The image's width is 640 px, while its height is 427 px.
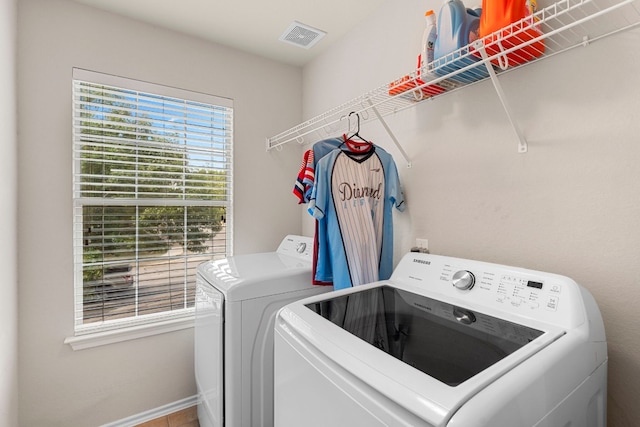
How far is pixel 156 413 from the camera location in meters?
2.01

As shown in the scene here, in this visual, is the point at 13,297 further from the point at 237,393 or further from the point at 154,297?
the point at 237,393

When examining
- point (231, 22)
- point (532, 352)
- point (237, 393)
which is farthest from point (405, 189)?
point (231, 22)

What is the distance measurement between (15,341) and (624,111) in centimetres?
281

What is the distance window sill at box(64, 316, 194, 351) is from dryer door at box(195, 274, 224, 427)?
0.32 meters

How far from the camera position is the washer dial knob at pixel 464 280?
111 centimetres

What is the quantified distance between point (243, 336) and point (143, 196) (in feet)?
4.00

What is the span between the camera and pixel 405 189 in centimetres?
170

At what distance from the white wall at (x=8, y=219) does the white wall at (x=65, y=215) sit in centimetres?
6

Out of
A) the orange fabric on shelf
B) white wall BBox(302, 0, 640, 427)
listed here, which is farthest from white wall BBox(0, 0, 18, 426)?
the orange fabric on shelf

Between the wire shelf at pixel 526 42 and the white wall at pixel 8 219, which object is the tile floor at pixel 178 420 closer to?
the white wall at pixel 8 219

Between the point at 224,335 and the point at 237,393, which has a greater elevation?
the point at 224,335

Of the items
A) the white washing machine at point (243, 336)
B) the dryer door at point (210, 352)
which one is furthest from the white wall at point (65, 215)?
the white washing machine at point (243, 336)

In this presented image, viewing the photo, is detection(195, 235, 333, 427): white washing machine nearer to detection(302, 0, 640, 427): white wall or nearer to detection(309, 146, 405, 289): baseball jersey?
detection(309, 146, 405, 289): baseball jersey

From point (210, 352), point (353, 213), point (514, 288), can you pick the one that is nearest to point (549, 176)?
point (514, 288)
